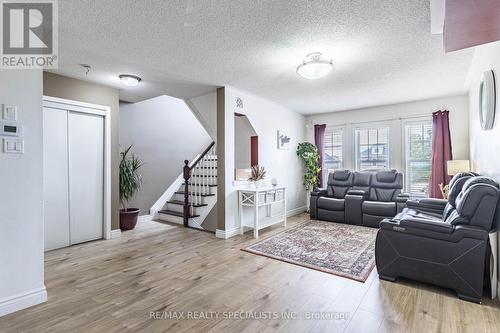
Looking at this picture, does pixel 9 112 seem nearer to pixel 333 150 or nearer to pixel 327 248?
pixel 327 248

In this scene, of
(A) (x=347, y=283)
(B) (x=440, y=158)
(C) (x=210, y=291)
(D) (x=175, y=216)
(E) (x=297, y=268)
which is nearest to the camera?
(C) (x=210, y=291)

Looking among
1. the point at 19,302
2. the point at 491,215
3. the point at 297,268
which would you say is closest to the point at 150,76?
the point at 19,302

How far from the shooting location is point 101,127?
3.98 meters

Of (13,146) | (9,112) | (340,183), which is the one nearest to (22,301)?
(13,146)

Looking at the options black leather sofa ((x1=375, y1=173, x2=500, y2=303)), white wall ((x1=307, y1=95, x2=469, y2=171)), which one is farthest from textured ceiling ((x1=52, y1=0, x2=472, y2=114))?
black leather sofa ((x1=375, y1=173, x2=500, y2=303))

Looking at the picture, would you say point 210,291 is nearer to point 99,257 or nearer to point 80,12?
point 99,257

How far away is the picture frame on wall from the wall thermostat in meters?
4.20

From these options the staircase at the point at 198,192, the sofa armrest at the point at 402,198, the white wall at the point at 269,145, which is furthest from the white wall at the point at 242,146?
the sofa armrest at the point at 402,198

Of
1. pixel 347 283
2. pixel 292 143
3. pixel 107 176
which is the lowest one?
pixel 347 283

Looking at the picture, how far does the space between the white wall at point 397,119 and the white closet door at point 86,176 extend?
187 inches

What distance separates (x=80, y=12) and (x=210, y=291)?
104 inches

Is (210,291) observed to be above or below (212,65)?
below

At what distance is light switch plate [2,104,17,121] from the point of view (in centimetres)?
198

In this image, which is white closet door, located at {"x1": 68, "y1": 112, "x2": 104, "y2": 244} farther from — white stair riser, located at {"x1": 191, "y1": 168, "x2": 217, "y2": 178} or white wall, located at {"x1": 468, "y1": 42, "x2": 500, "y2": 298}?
white wall, located at {"x1": 468, "y1": 42, "x2": 500, "y2": 298}
